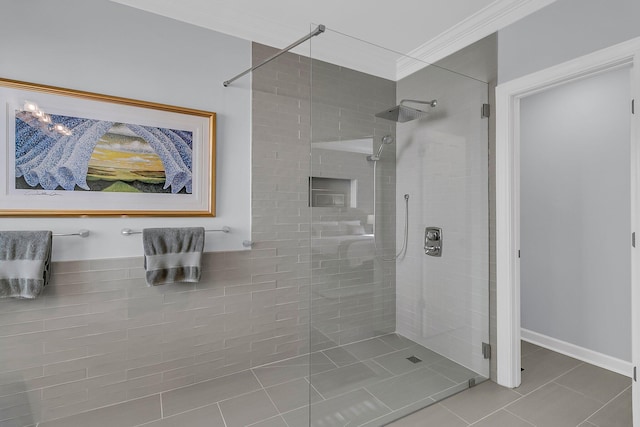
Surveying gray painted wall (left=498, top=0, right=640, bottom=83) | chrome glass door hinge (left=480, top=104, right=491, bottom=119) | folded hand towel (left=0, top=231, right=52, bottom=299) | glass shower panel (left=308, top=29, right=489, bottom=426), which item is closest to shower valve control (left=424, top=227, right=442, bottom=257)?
glass shower panel (left=308, top=29, right=489, bottom=426)

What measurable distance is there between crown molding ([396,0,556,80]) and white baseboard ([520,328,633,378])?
2.59 m

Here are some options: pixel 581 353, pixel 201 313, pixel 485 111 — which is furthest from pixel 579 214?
pixel 201 313

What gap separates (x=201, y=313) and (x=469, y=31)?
2.84 meters

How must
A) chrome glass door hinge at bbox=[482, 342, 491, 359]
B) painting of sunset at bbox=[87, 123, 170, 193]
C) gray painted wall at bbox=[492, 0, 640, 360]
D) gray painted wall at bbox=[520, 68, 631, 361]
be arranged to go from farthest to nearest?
gray painted wall at bbox=[520, 68, 631, 361], chrome glass door hinge at bbox=[482, 342, 491, 359], painting of sunset at bbox=[87, 123, 170, 193], gray painted wall at bbox=[492, 0, 640, 360]

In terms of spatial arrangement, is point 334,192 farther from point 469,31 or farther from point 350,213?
point 469,31

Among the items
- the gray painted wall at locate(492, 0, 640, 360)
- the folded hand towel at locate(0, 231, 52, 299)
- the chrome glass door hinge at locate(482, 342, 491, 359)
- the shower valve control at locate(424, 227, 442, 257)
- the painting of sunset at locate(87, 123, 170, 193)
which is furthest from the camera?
the chrome glass door hinge at locate(482, 342, 491, 359)

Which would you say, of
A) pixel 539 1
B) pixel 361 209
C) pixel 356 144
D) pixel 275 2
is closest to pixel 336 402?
pixel 361 209

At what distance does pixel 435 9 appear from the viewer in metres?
2.28

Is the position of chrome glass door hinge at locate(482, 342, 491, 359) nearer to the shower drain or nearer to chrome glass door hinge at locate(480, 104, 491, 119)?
the shower drain

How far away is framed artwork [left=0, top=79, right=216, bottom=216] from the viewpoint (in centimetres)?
181

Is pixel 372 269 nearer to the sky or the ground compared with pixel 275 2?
nearer to the ground

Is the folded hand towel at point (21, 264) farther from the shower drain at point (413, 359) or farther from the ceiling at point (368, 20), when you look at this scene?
the shower drain at point (413, 359)

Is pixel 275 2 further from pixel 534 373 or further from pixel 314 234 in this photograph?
pixel 534 373

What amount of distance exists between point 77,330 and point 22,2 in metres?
1.88
